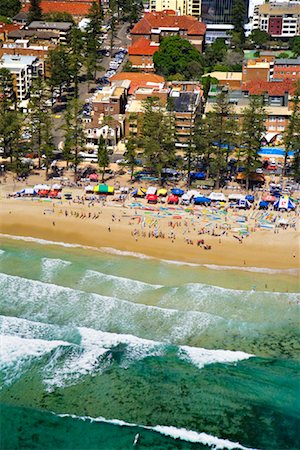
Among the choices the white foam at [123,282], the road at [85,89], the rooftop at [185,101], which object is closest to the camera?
the white foam at [123,282]

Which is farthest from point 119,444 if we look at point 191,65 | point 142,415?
point 191,65

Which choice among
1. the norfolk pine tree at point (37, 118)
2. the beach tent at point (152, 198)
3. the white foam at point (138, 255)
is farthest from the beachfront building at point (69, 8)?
the white foam at point (138, 255)

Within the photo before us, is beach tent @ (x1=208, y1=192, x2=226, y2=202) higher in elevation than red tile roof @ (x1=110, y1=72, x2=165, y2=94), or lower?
lower

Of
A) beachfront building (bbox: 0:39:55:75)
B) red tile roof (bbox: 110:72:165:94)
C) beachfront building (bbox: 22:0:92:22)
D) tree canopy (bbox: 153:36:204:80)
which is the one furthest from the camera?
beachfront building (bbox: 22:0:92:22)

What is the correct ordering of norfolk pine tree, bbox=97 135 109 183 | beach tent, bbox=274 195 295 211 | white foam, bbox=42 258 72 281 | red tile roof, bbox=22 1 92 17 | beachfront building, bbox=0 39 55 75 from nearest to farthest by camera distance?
white foam, bbox=42 258 72 281 → beach tent, bbox=274 195 295 211 → norfolk pine tree, bbox=97 135 109 183 → beachfront building, bbox=0 39 55 75 → red tile roof, bbox=22 1 92 17

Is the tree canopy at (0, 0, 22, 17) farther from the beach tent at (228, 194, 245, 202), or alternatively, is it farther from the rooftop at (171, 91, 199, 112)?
the beach tent at (228, 194, 245, 202)

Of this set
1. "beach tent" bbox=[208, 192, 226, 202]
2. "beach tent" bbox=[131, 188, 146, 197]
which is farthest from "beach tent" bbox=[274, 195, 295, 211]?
"beach tent" bbox=[131, 188, 146, 197]

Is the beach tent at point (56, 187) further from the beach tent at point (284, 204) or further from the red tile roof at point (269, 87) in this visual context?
the red tile roof at point (269, 87)
